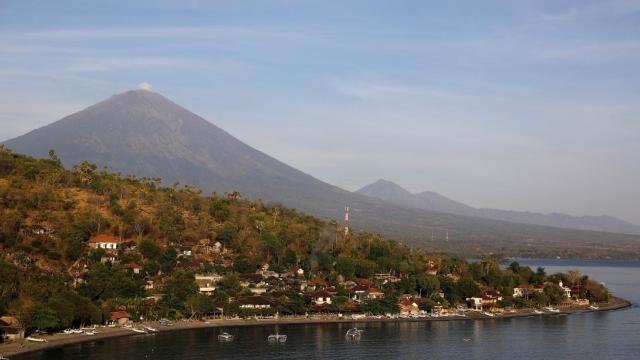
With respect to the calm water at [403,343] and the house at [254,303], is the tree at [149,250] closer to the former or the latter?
the house at [254,303]

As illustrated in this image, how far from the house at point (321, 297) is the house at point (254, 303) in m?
3.58

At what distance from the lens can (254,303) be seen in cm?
4744

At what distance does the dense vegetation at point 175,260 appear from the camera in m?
43.7

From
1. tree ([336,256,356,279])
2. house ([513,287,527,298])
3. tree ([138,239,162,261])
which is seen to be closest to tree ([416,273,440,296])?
tree ([336,256,356,279])

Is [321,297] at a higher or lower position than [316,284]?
lower

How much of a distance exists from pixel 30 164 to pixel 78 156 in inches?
2492

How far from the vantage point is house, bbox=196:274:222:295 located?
4847 centimetres

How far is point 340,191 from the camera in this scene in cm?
15888

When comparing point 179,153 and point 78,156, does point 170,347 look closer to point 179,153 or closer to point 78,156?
point 78,156

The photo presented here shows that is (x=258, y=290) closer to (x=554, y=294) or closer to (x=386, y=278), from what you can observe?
(x=386, y=278)

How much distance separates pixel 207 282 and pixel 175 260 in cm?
310

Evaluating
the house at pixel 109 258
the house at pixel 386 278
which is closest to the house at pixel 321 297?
the house at pixel 386 278

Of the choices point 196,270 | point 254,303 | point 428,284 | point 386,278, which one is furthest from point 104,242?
point 428,284

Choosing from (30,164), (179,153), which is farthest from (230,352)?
(179,153)
